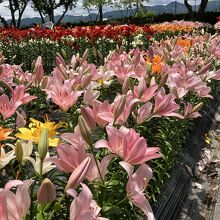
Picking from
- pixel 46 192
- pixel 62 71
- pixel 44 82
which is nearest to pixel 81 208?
pixel 46 192

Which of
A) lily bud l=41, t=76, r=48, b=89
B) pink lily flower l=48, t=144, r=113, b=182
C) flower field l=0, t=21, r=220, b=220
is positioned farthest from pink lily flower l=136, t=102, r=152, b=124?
lily bud l=41, t=76, r=48, b=89

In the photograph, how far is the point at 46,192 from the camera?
1283 mm

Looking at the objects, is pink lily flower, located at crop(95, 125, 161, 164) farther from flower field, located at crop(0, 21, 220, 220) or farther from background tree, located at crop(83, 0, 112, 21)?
background tree, located at crop(83, 0, 112, 21)

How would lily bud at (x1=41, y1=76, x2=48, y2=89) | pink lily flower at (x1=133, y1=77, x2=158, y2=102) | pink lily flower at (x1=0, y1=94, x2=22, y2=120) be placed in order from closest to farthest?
1. pink lily flower at (x1=0, y1=94, x2=22, y2=120)
2. pink lily flower at (x1=133, y1=77, x2=158, y2=102)
3. lily bud at (x1=41, y1=76, x2=48, y2=89)

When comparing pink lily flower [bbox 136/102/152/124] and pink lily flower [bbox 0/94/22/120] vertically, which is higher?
pink lily flower [bbox 0/94/22/120]

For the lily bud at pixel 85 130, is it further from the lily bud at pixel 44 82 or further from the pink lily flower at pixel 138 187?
the lily bud at pixel 44 82

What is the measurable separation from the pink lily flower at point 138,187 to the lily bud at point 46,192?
326 mm

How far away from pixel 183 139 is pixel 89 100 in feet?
7.21

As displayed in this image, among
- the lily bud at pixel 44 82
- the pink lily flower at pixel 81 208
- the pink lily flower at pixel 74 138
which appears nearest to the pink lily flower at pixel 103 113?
the pink lily flower at pixel 74 138

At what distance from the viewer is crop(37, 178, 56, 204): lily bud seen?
1.26 m

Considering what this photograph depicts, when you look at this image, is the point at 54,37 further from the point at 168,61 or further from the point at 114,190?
the point at 114,190

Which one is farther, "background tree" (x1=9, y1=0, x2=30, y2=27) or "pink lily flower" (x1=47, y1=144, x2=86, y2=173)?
"background tree" (x1=9, y1=0, x2=30, y2=27)

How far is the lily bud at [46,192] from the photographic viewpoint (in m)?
1.26

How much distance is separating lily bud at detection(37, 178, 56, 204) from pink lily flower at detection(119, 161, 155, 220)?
326 mm
